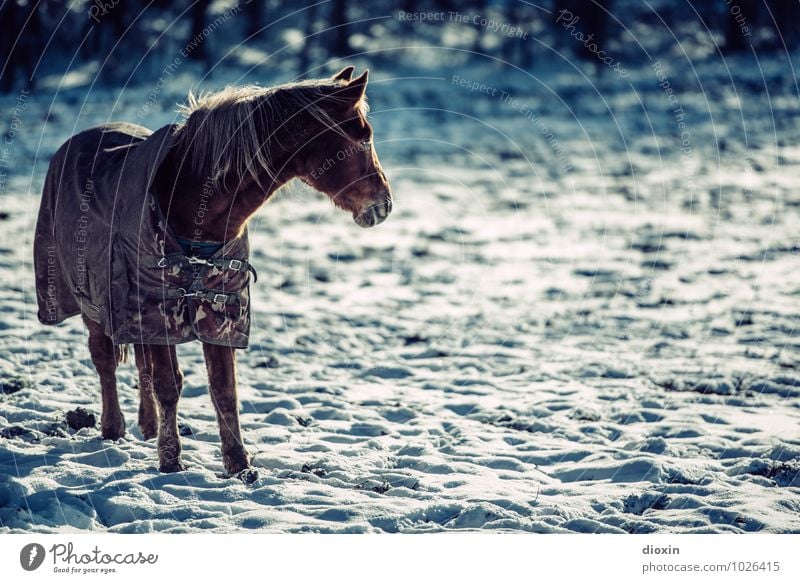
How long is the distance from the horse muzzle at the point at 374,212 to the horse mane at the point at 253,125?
1.67 feet

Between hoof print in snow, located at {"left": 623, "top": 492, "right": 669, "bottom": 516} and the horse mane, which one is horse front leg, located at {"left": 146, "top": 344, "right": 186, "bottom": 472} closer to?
the horse mane

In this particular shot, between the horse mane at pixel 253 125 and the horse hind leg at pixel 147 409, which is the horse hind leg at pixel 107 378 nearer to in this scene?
the horse hind leg at pixel 147 409

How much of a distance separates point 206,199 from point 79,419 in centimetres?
212

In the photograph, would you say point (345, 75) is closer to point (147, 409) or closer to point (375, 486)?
point (375, 486)

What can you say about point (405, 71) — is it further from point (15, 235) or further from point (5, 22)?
point (15, 235)

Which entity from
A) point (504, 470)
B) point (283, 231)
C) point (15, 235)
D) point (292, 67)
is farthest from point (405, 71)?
point (504, 470)

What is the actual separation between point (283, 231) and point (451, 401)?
685 centimetres

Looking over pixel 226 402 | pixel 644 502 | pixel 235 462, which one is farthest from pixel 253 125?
pixel 644 502

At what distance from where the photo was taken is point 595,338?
10.1 metres

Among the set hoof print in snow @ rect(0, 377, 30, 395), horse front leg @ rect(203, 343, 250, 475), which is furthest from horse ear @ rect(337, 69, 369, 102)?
hoof print in snow @ rect(0, 377, 30, 395)

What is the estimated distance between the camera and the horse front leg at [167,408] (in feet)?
20.0

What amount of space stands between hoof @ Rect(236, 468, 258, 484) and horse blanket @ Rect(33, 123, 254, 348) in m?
0.79

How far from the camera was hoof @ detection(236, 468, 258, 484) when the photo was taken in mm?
6066

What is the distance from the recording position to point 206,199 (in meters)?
5.75
